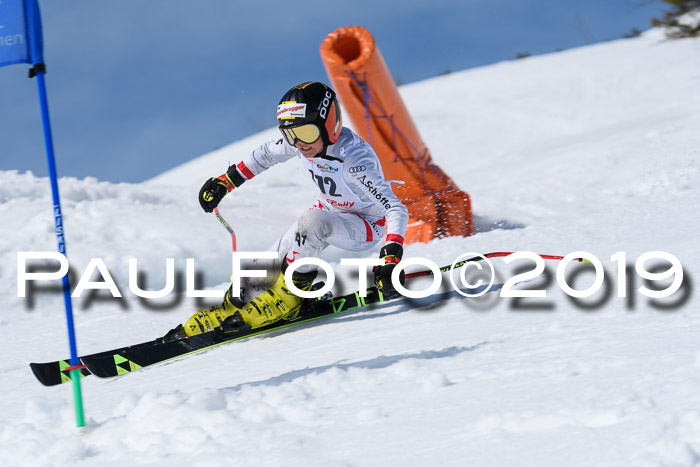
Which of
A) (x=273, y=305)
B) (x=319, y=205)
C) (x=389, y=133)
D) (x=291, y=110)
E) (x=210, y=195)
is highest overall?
(x=389, y=133)

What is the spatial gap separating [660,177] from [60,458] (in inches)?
311

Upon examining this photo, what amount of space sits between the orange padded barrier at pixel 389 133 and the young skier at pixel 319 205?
12.2 feet

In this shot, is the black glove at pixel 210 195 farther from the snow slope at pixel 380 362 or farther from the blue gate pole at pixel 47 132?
the blue gate pole at pixel 47 132

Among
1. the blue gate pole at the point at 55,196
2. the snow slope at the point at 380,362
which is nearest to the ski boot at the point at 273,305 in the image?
the snow slope at the point at 380,362

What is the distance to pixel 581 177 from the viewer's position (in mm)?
10000

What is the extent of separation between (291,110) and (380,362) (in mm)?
1555

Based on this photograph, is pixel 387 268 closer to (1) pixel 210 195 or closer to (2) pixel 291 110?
(2) pixel 291 110

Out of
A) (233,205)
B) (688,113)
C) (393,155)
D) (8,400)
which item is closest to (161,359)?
(8,400)

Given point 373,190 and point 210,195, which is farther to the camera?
point 210,195

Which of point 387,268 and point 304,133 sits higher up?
point 304,133

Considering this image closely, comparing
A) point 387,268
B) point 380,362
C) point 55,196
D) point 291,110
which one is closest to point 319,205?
point 291,110

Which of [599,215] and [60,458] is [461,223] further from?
[60,458]

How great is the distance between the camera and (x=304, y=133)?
3.77 metres

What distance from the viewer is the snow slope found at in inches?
76.2
